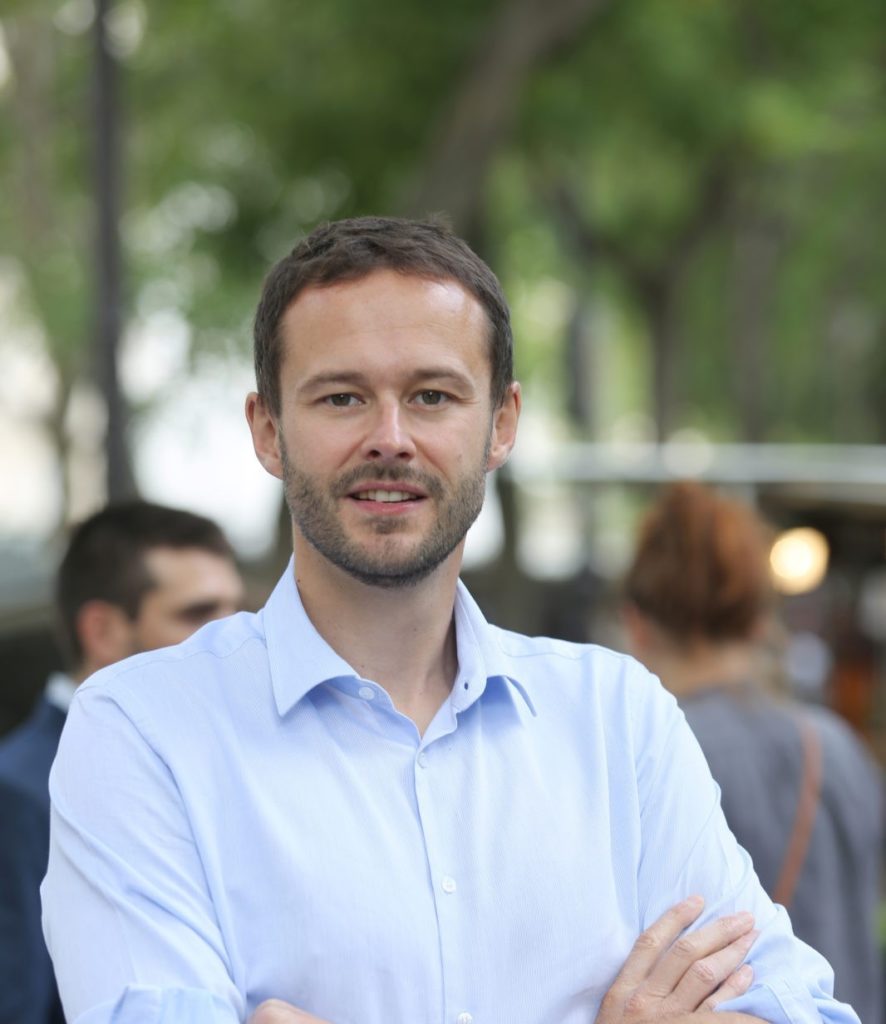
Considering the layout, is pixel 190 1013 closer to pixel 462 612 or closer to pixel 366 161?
pixel 462 612

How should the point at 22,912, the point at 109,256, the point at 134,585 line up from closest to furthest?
the point at 22,912, the point at 134,585, the point at 109,256

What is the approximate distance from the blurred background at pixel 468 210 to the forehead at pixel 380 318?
5.25 metres

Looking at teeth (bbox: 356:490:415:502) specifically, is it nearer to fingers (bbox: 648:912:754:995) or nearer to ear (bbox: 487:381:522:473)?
ear (bbox: 487:381:522:473)

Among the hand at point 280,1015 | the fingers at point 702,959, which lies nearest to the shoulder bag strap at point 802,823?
the fingers at point 702,959

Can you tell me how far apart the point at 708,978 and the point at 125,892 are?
79 centimetres

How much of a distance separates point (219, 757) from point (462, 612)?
43 centimetres

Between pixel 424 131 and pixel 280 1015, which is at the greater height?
pixel 424 131

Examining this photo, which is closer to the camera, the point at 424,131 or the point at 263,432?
the point at 263,432

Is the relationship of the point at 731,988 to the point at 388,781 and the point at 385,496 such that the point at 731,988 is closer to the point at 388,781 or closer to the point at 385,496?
the point at 388,781

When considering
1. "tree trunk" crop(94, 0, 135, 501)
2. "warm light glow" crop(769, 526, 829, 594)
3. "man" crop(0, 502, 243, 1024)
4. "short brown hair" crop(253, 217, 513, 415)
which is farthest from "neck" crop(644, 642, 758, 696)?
"warm light glow" crop(769, 526, 829, 594)

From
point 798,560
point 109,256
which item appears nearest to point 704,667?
point 109,256

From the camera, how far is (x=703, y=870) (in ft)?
7.89

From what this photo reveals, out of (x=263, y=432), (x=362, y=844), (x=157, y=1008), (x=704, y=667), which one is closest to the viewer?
(x=157, y=1008)

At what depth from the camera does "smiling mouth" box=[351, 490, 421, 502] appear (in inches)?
87.4
